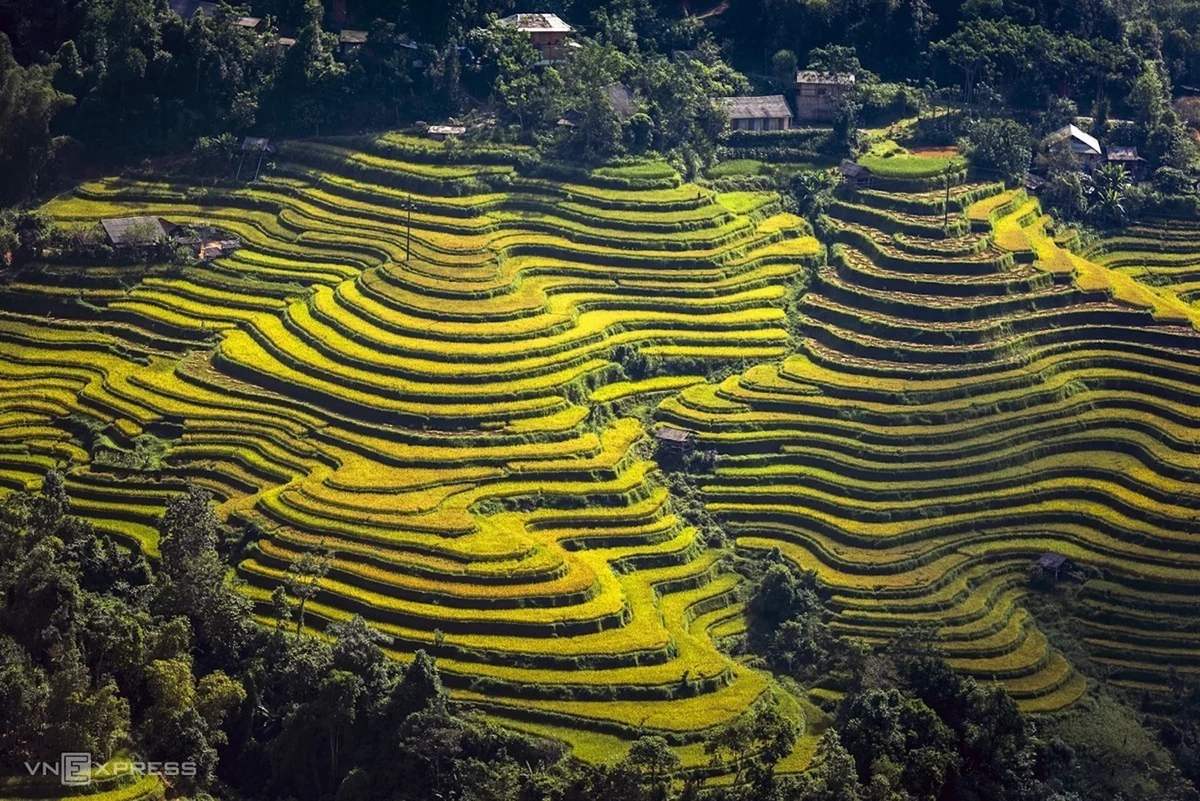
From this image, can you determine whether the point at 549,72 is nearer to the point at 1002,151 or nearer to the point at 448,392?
the point at 1002,151

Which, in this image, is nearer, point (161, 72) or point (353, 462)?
point (353, 462)

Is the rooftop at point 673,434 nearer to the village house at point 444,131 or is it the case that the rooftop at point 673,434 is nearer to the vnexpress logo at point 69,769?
the village house at point 444,131

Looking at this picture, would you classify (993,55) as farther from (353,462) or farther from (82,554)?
(82,554)

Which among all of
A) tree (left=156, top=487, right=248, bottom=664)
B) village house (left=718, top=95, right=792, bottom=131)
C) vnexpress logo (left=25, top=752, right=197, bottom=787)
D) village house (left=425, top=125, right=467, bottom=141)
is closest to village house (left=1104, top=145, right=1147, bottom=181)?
village house (left=718, top=95, right=792, bottom=131)

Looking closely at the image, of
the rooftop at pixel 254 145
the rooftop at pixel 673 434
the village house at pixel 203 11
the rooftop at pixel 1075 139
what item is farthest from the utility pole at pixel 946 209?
the village house at pixel 203 11

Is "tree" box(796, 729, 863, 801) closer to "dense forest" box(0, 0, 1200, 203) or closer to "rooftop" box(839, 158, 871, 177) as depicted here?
"rooftop" box(839, 158, 871, 177)

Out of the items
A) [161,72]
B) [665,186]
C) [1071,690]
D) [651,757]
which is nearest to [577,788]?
[651,757]
